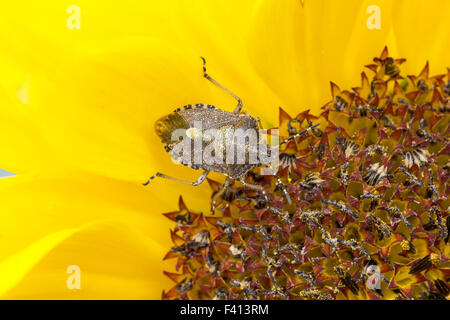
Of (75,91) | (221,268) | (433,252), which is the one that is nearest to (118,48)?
(75,91)

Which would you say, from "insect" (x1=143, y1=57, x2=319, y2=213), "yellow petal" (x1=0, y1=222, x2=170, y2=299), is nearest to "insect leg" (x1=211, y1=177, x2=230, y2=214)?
"insect" (x1=143, y1=57, x2=319, y2=213)

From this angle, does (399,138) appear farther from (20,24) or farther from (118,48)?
(20,24)

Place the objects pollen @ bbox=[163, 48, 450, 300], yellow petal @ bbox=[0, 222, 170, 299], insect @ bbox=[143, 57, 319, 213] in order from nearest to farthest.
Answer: yellow petal @ bbox=[0, 222, 170, 299]
pollen @ bbox=[163, 48, 450, 300]
insect @ bbox=[143, 57, 319, 213]

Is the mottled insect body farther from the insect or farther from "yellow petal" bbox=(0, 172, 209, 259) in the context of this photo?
"yellow petal" bbox=(0, 172, 209, 259)

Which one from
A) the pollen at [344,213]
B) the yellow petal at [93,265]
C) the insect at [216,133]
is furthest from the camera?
the insect at [216,133]

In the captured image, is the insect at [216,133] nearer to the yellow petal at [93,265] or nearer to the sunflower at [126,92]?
the sunflower at [126,92]

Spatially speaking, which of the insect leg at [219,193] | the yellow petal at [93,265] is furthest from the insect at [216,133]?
the yellow petal at [93,265]
